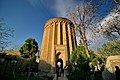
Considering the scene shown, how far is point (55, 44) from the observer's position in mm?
36312

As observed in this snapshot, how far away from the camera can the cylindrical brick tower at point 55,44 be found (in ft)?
111

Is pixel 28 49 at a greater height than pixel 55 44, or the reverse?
pixel 55 44

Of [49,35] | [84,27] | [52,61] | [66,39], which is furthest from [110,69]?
[49,35]

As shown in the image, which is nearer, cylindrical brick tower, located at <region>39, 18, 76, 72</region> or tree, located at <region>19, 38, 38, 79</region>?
cylindrical brick tower, located at <region>39, 18, 76, 72</region>

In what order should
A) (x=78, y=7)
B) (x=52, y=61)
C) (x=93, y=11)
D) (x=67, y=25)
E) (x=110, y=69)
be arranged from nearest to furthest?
(x=110, y=69)
(x=93, y=11)
(x=78, y=7)
(x=52, y=61)
(x=67, y=25)

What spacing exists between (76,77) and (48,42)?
1855 centimetres

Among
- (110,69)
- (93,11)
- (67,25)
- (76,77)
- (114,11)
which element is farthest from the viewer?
(67,25)

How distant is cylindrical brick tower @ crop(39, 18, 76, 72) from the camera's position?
3394cm

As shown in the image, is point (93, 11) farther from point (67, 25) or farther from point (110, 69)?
point (67, 25)

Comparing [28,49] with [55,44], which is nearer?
[55,44]

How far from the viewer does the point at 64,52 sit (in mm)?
35250

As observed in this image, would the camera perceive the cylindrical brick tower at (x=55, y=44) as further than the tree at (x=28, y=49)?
No

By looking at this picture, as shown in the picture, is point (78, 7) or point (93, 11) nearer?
point (93, 11)

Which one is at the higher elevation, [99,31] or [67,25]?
[67,25]
